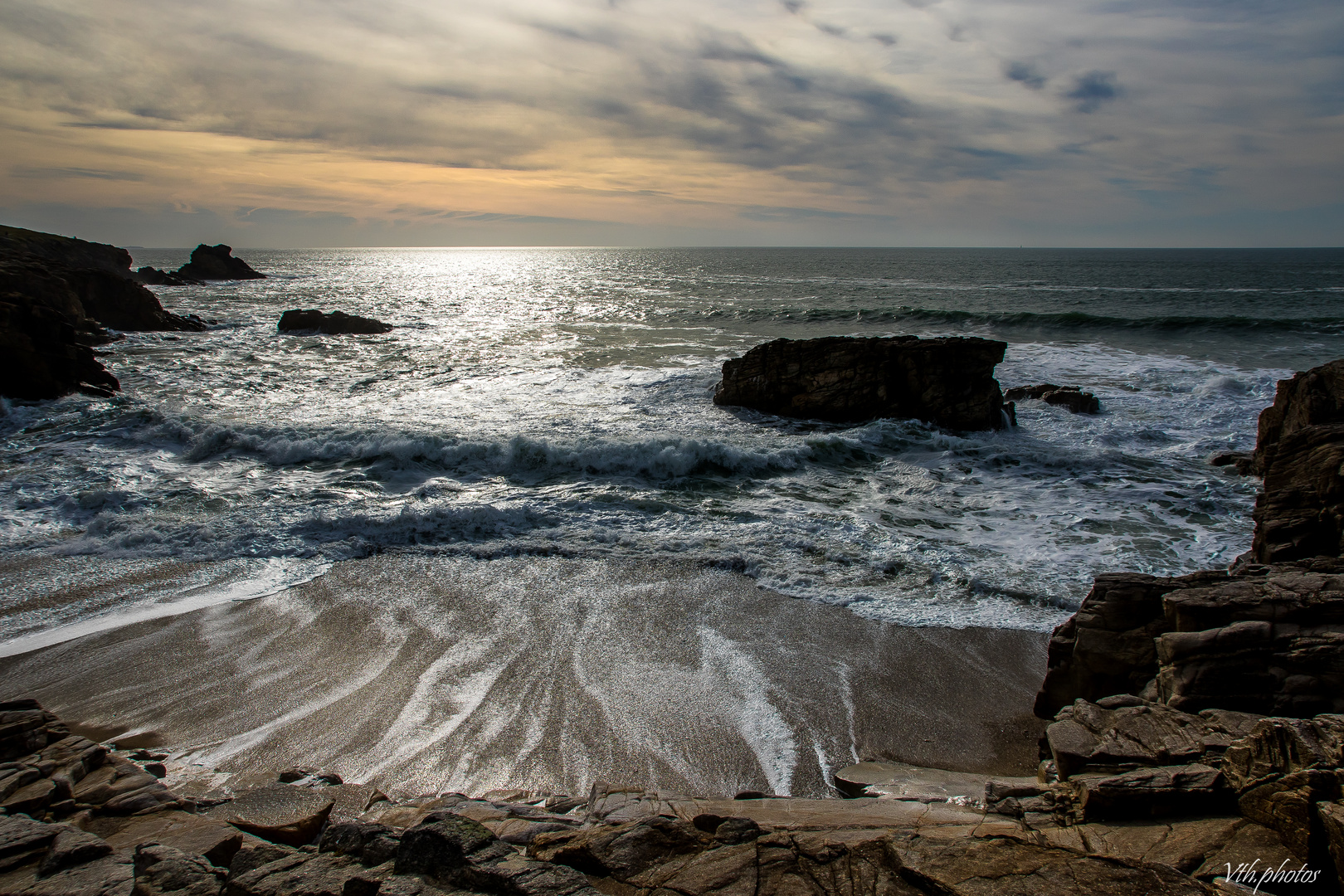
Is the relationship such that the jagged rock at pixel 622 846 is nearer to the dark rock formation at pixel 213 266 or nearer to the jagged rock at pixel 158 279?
the jagged rock at pixel 158 279

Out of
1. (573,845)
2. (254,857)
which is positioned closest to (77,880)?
(254,857)

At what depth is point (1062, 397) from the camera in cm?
1692

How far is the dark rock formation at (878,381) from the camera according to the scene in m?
15.3

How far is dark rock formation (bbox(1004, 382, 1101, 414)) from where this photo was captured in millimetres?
16531

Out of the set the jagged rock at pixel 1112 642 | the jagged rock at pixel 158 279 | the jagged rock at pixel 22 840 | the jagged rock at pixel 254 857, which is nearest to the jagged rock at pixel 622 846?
the jagged rock at pixel 254 857

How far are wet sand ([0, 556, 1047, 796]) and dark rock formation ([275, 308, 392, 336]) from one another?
25274 mm

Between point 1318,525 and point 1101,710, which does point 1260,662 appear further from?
point 1318,525

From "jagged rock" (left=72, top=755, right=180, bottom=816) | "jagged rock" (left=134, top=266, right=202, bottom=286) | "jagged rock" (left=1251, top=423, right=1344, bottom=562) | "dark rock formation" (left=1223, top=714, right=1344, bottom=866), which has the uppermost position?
"jagged rock" (left=134, top=266, right=202, bottom=286)

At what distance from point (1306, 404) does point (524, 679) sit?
36.8 ft

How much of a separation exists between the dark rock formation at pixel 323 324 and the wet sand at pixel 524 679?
2527 cm

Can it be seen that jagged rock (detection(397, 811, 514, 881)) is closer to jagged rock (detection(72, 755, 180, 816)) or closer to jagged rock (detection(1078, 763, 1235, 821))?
jagged rock (detection(72, 755, 180, 816))

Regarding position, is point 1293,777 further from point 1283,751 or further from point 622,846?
point 622,846

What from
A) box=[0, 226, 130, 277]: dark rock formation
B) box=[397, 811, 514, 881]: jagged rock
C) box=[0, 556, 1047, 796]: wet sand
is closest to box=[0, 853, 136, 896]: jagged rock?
box=[397, 811, 514, 881]: jagged rock

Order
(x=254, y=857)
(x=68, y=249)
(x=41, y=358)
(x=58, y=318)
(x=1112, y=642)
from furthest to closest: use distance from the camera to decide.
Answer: (x=68, y=249), (x=58, y=318), (x=41, y=358), (x=1112, y=642), (x=254, y=857)
